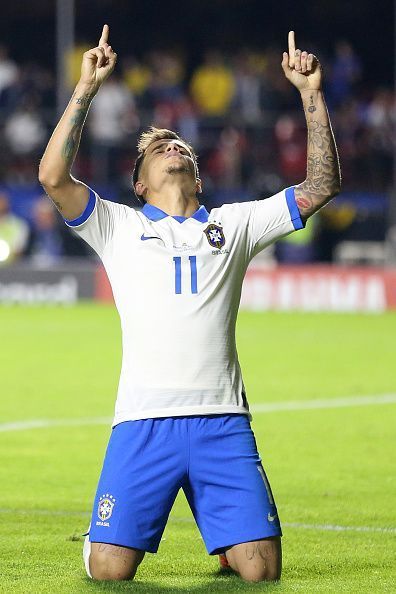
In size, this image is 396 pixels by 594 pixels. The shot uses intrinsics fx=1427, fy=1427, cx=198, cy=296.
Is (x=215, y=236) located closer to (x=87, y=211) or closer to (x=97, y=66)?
(x=87, y=211)

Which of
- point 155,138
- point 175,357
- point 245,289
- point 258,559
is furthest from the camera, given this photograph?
point 245,289

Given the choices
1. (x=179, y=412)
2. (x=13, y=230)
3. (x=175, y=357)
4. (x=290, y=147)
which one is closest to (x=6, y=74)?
(x=13, y=230)

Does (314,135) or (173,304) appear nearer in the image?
(173,304)

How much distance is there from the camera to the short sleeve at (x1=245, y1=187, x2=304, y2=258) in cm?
617

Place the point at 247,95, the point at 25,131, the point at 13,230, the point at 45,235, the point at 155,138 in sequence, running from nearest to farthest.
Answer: the point at 155,138 < the point at 45,235 < the point at 13,230 < the point at 25,131 < the point at 247,95

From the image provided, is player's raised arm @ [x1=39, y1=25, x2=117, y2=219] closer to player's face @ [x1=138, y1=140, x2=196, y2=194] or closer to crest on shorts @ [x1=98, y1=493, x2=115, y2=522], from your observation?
player's face @ [x1=138, y1=140, x2=196, y2=194]

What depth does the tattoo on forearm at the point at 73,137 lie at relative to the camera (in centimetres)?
586

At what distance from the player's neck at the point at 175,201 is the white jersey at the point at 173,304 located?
45 millimetres

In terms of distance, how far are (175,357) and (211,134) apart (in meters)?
19.9

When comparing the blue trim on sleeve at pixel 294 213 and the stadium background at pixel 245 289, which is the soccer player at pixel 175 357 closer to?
the blue trim on sleeve at pixel 294 213

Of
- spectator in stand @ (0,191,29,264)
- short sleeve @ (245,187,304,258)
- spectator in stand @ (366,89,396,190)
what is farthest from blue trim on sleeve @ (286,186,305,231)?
spectator in stand @ (0,191,29,264)

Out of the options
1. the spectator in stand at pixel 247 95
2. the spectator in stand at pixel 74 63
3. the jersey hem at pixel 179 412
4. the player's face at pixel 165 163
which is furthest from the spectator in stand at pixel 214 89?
the jersey hem at pixel 179 412

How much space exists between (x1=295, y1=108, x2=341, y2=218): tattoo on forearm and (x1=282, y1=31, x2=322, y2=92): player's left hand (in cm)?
6

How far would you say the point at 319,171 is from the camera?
612 centimetres
